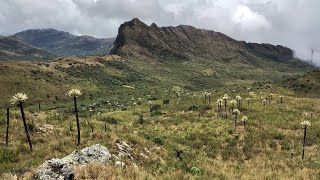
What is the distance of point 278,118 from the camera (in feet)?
222

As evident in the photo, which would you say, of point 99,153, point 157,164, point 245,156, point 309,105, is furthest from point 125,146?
point 309,105

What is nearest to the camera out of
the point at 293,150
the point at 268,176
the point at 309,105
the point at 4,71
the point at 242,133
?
the point at 268,176

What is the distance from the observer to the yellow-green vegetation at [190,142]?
1980cm

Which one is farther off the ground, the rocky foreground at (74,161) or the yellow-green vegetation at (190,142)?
the rocky foreground at (74,161)

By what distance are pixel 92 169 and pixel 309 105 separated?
2960 inches

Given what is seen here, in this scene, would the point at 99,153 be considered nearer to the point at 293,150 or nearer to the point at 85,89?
the point at 293,150

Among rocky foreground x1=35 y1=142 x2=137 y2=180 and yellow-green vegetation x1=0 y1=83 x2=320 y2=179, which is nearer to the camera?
rocky foreground x1=35 y1=142 x2=137 y2=180

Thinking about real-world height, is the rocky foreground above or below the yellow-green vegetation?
above

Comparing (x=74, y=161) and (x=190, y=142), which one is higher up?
(x=74, y=161)

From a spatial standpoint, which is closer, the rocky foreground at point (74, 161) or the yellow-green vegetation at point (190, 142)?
the rocky foreground at point (74, 161)

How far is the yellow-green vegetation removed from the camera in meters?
19.8

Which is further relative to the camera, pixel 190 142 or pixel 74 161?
pixel 190 142

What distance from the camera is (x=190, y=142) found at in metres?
46.0

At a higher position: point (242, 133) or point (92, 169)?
point (92, 169)
